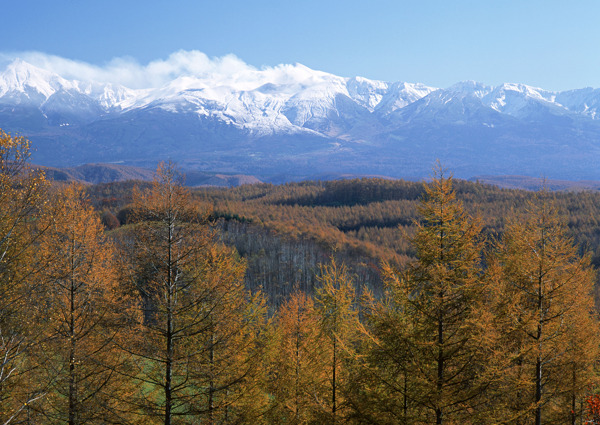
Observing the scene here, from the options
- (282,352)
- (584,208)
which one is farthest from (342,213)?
(282,352)

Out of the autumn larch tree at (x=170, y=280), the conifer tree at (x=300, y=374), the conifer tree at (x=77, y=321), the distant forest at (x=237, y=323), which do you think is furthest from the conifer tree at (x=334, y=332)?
the conifer tree at (x=77, y=321)

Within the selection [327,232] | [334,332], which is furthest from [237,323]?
[327,232]

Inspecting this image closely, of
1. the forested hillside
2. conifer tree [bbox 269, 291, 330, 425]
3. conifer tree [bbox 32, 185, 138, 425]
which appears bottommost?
the forested hillside

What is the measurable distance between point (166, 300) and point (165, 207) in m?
2.80

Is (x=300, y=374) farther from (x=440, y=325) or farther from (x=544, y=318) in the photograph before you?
(x=544, y=318)

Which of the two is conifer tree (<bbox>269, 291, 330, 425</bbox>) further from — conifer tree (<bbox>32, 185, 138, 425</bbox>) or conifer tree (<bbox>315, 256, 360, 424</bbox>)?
conifer tree (<bbox>32, 185, 138, 425</bbox>)

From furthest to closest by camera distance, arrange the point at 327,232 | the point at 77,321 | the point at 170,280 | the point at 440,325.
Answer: the point at 327,232 < the point at 77,321 < the point at 170,280 < the point at 440,325

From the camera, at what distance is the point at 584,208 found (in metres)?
163

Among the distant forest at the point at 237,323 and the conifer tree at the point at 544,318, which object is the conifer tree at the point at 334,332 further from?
the conifer tree at the point at 544,318

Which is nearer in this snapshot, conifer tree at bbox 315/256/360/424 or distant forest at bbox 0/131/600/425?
distant forest at bbox 0/131/600/425

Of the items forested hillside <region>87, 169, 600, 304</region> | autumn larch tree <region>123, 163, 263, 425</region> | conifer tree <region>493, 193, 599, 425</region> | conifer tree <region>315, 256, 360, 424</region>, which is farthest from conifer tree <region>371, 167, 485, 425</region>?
forested hillside <region>87, 169, 600, 304</region>

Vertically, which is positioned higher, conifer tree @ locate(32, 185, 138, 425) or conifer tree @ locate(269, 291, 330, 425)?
conifer tree @ locate(32, 185, 138, 425)

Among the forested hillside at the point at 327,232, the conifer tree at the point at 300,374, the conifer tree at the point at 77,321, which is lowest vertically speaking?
the forested hillside at the point at 327,232

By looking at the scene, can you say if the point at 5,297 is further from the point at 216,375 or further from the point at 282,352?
the point at 282,352
